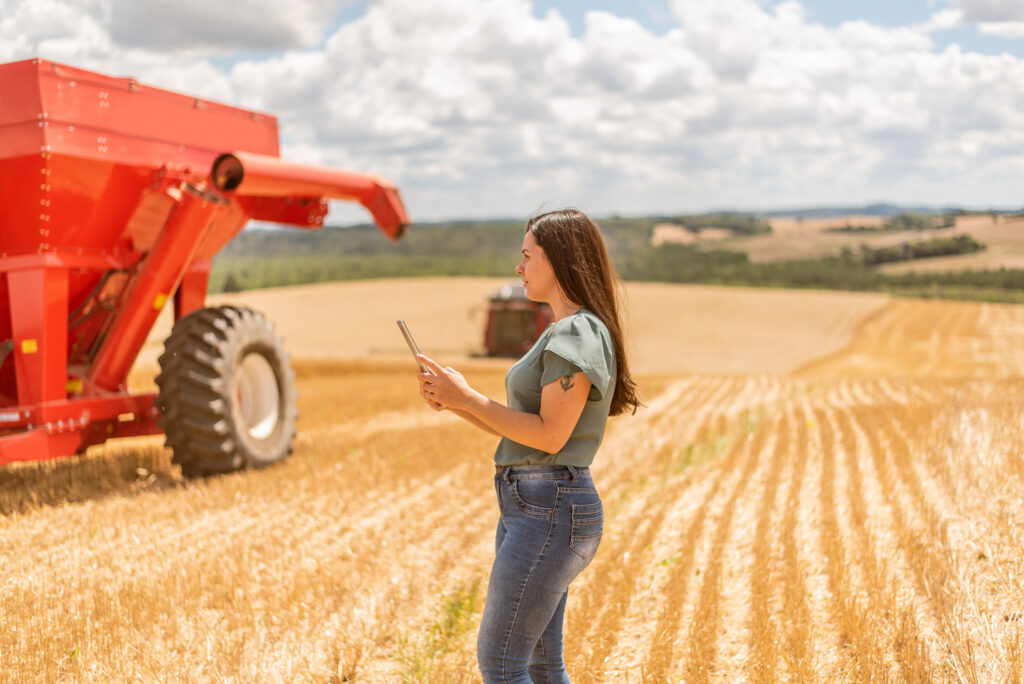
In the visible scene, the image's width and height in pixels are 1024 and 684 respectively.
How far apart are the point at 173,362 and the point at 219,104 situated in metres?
2.39

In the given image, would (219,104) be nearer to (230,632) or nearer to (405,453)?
(405,453)

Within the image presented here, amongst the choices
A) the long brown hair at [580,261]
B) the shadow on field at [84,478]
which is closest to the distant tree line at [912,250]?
the shadow on field at [84,478]

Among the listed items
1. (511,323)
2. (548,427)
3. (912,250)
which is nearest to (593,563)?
(548,427)

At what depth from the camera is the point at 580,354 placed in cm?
263

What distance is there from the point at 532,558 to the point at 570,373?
533 millimetres

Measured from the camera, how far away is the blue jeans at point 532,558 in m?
2.71

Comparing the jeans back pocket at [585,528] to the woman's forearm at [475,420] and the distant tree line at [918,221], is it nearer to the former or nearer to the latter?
the woman's forearm at [475,420]

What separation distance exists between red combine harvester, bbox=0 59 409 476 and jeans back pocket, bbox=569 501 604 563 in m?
4.97

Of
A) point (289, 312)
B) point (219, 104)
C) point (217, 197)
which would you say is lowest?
point (289, 312)

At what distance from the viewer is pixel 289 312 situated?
42188 mm

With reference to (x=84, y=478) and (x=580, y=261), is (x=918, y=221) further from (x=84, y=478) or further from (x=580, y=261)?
(x=580, y=261)

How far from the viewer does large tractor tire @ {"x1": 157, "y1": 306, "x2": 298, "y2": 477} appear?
732 centimetres

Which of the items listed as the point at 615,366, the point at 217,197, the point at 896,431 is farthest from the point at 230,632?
the point at 896,431

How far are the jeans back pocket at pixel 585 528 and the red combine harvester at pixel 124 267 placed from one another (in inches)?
196
